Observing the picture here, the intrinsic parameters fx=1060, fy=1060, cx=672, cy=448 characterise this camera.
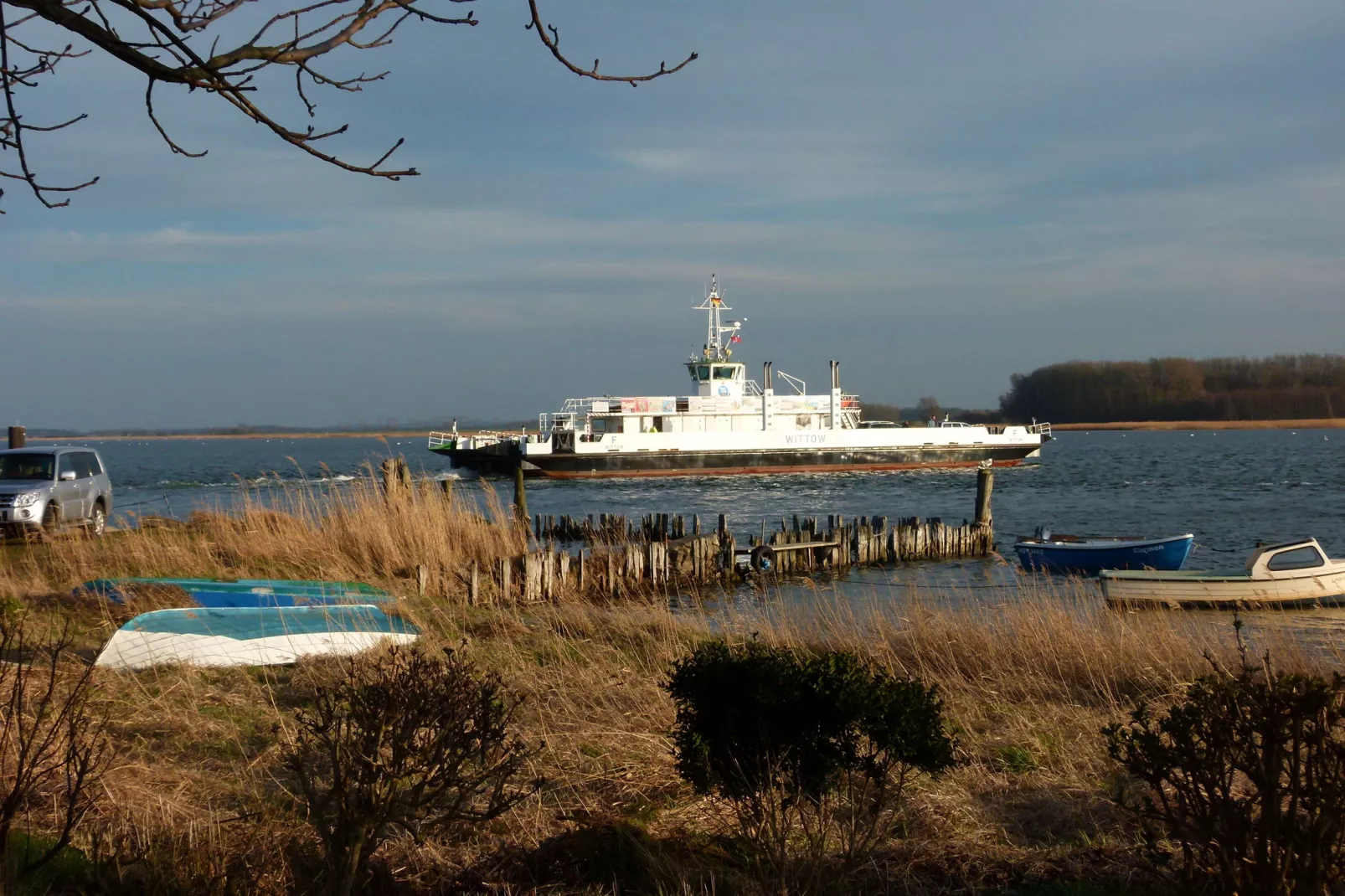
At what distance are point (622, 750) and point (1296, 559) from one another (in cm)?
1493

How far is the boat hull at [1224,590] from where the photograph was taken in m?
16.3

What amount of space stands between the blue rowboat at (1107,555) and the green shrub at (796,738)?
16.4 meters

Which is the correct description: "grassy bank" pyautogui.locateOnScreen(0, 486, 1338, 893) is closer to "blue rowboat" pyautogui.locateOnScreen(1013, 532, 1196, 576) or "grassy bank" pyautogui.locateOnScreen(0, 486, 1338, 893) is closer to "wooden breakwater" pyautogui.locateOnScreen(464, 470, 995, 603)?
"wooden breakwater" pyautogui.locateOnScreen(464, 470, 995, 603)

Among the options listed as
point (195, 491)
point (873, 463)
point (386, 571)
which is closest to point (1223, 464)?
point (873, 463)

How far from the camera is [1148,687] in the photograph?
810 centimetres

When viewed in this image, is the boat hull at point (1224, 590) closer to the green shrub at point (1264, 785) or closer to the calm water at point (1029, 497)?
the calm water at point (1029, 497)

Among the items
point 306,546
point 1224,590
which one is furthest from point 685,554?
point 1224,590

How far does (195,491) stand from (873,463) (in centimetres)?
3302

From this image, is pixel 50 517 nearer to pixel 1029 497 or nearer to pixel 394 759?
pixel 394 759

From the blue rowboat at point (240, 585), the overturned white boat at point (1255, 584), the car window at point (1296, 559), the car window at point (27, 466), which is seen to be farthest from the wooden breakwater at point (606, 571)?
the car window at point (1296, 559)

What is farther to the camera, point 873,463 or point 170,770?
point 873,463

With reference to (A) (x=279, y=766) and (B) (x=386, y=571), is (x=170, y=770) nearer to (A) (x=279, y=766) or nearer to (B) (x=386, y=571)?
(A) (x=279, y=766)

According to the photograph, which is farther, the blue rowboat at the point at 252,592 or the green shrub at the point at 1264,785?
the blue rowboat at the point at 252,592

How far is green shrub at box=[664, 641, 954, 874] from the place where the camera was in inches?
169
